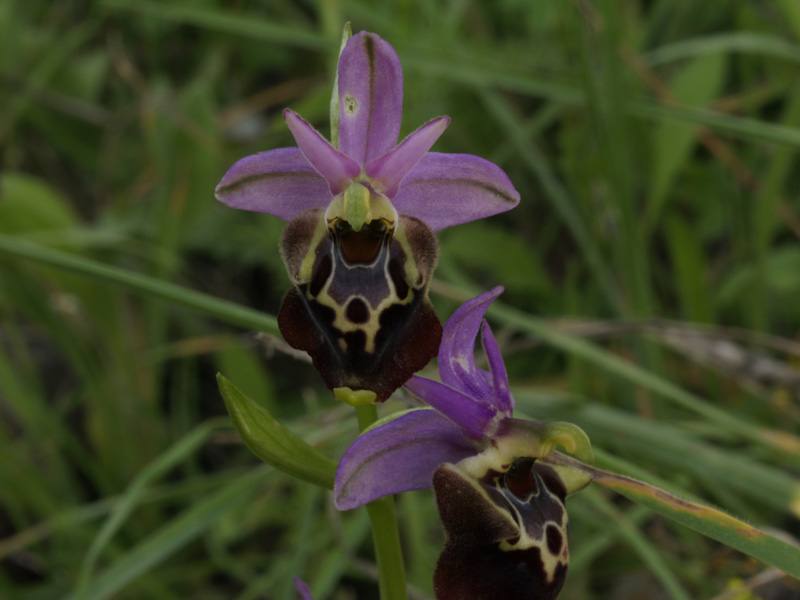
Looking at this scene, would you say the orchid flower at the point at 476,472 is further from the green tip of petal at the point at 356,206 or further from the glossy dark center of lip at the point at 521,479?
the green tip of petal at the point at 356,206

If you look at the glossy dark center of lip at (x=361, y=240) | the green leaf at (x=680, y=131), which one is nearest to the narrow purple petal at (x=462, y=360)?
the glossy dark center of lip at (x=361, y=240)

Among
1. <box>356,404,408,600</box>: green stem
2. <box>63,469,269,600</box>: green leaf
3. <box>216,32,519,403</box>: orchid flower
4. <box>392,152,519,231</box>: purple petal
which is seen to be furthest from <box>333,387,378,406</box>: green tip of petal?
<box>63,469,269,600</box>: green leaf

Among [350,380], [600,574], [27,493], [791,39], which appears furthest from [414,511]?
[791,39]

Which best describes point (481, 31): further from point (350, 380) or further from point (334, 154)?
point (350, 380)

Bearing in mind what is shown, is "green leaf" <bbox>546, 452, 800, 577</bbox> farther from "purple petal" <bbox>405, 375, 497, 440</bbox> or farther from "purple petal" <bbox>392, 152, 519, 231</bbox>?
"purple petal" <bbox>392, 152, 519, 231</bbox>

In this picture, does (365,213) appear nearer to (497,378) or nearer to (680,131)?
(497,378)

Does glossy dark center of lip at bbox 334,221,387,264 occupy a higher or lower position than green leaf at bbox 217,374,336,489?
higher

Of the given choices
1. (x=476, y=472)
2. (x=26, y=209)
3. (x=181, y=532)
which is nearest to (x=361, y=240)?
(x=476, y=472)
